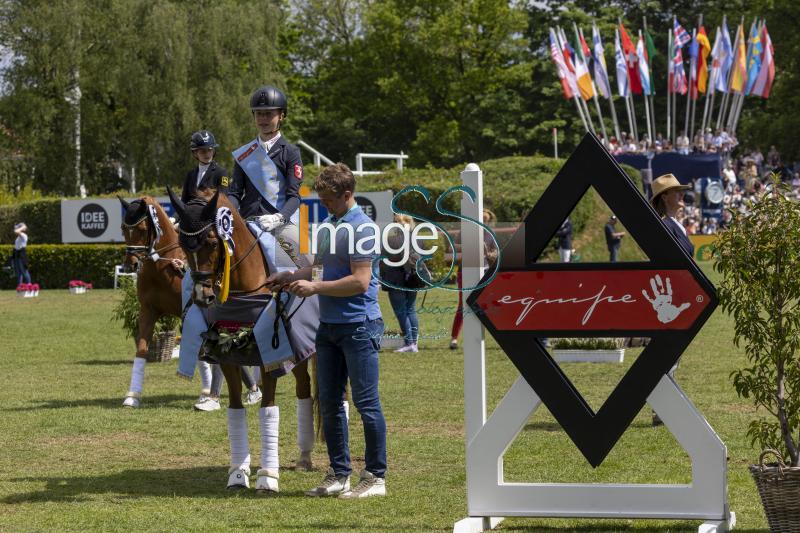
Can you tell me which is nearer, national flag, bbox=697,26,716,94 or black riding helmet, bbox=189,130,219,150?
black riding helmet, bbox=189,130,219,150

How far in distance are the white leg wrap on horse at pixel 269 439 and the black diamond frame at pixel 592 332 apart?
2016mm

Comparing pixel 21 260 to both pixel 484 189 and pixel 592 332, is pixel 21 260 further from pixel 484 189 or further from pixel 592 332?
pixel 592 332

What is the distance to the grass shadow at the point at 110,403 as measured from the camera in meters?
12.4

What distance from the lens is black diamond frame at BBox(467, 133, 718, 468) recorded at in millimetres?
6676

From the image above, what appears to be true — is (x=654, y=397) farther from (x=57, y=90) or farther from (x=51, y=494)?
(x=57, y=90)

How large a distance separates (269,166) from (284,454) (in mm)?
2280

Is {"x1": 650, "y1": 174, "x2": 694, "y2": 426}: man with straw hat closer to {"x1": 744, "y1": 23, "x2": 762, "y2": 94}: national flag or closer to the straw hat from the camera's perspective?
the straw hat

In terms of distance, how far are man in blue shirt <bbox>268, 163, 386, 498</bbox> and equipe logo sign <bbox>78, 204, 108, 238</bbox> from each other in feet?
97.3

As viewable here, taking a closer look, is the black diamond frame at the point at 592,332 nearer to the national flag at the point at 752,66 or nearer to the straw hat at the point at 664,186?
the straw hat at the point at 664,186

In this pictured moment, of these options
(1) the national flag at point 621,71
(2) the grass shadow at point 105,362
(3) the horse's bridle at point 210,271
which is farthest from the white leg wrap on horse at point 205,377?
(1) the national flag at point 621,71

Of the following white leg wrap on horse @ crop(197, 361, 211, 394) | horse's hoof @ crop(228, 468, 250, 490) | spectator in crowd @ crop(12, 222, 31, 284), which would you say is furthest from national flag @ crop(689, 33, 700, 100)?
horse's hoof @ crop(228, 468, 250, 490)

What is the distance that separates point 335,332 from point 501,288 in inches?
48.6

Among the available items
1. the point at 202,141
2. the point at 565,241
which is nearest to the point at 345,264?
the point at 202,141

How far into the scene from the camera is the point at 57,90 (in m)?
51.5
